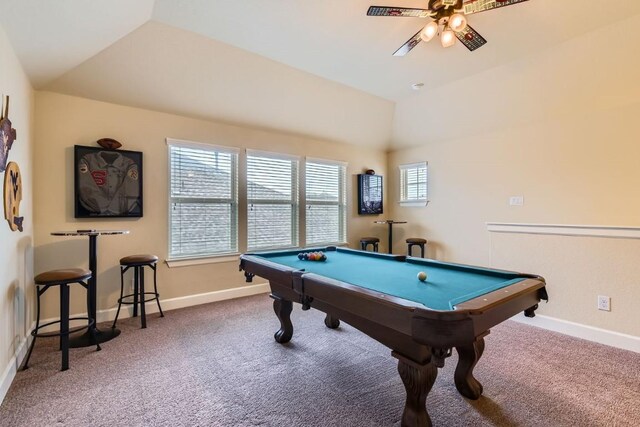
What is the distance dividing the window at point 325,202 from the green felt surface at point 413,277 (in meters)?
2.09

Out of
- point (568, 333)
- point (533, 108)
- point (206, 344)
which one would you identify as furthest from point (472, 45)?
point (206, 344)

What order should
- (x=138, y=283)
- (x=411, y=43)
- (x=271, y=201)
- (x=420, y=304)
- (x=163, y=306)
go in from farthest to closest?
(x=271, y=201) → (x=163, y=306) → (x=138, y=283) → (x=411, y=43) → (x=420, y=304)

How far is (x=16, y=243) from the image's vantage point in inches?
96.1

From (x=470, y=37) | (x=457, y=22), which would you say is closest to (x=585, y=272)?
(x=470, y=37)

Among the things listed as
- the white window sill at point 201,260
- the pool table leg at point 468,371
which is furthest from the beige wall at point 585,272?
the white window sill at point 201,260

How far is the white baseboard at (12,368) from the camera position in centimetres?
203

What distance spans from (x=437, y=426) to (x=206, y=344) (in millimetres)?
2052

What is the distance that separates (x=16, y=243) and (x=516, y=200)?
532cm

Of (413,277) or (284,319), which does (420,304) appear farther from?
(284,319)

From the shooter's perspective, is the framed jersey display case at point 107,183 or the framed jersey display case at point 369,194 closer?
the framed jersey display case at point 107,183

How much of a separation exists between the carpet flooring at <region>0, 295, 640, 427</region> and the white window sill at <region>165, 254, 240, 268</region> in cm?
90

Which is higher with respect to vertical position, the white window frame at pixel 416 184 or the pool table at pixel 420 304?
the white window frame at pixel 416 184

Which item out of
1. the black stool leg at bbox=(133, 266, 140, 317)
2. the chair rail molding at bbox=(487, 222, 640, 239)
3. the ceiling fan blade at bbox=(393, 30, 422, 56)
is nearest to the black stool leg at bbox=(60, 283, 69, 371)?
the black stool leg at bbox=(133, 266, 140, 317)

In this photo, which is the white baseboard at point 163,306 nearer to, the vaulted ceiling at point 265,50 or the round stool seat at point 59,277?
the round stool seat at point 59,277
